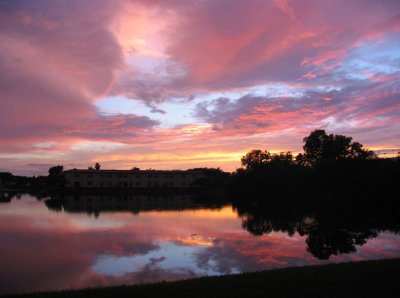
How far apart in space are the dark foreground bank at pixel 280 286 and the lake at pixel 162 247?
367 cm

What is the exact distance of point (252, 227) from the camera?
31.8 meters

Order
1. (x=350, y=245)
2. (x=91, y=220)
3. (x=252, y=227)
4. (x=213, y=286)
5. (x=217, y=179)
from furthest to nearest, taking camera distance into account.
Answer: (x=217, y=179), (x=91, y=220), (x=252, y=227), (x=350, y=245), (x=213, y=286)

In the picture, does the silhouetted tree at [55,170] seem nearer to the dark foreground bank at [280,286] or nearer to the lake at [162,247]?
the lake at [162,247]

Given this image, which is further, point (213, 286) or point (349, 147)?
point (349, 147)

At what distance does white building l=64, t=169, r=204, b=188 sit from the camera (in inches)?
4313

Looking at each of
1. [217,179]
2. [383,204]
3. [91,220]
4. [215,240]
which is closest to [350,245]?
[215,240]

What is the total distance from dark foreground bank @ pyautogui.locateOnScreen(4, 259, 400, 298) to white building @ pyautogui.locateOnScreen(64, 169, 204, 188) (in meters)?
101

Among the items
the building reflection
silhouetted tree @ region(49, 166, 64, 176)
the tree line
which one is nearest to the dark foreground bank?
the building reflection

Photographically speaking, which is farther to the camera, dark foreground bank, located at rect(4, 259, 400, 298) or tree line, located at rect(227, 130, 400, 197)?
tree line, located at rect(227, 130, 400, 197)

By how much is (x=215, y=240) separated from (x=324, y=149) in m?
69.1

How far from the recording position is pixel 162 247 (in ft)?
71.1

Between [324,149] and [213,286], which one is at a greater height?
[324,149]

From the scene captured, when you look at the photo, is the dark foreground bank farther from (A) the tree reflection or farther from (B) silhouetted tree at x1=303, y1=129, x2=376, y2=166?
(B) silhouetted tree at x1=303, y1=129, x2=376, y2=166

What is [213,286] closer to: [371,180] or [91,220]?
[91,220]
